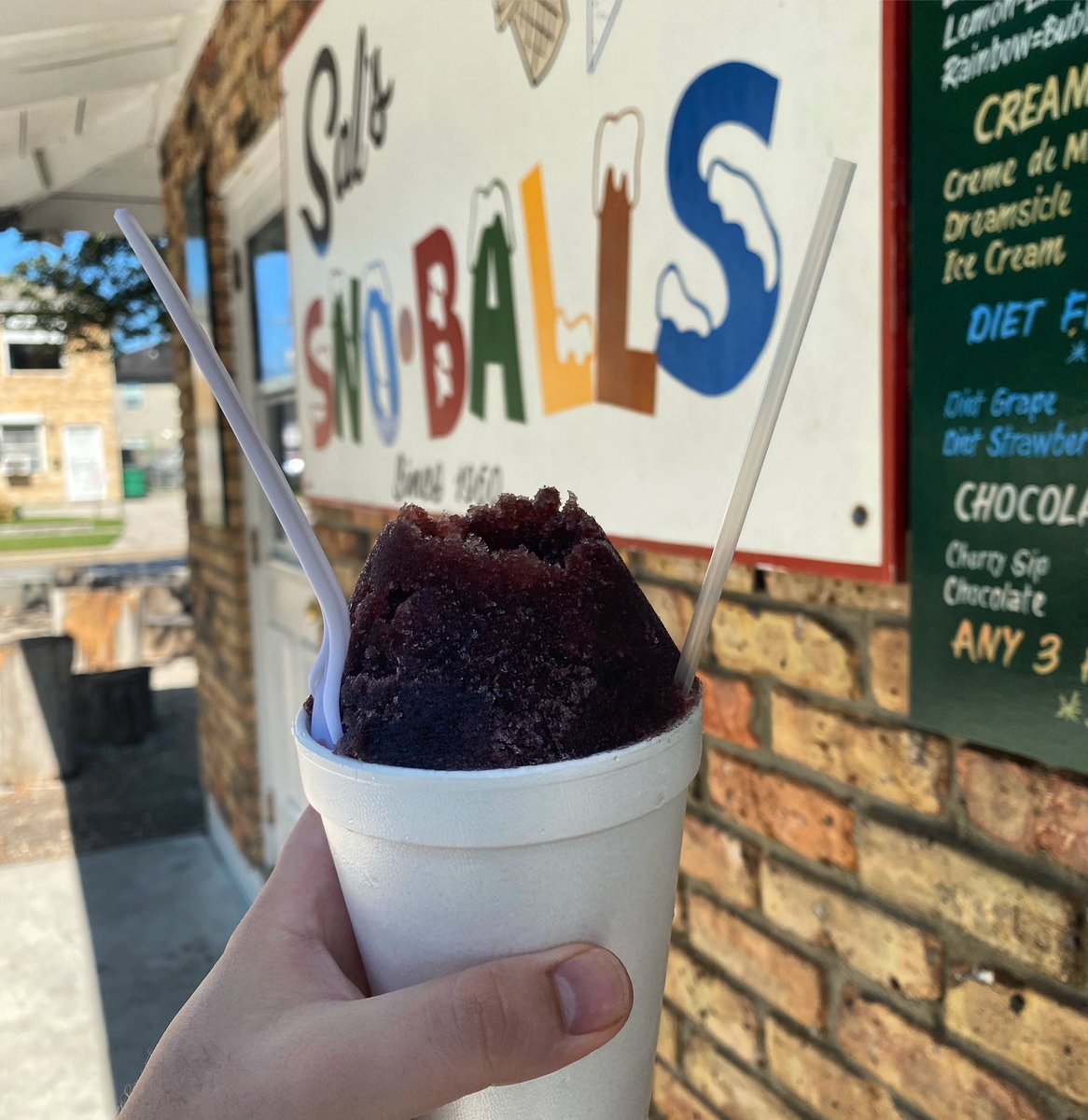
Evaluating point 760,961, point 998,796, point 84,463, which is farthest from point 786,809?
point 84,463

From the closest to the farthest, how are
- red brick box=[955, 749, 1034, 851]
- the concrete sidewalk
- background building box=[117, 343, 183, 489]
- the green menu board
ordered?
the green menu board
red brick box=[955, 749, 1034, 851]
the concrete sidewalk
background building box=[117, 343, 183, 489]

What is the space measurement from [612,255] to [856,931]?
1.06 meters

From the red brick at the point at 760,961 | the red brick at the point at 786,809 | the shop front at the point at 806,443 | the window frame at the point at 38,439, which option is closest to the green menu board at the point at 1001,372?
the shop front at the point at 806,443

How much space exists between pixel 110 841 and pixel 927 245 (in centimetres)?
531

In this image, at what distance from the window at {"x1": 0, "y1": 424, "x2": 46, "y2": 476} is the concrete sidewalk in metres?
30.6

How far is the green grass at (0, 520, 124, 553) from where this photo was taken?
22.3 metres

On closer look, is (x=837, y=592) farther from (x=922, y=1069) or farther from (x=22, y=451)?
(x=22, y=451)

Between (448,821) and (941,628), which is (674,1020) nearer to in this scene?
(941,628)

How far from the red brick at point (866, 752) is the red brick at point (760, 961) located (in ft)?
0.97

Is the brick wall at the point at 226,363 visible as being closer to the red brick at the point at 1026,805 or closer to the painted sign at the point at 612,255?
the painted sign at the point at 612,255

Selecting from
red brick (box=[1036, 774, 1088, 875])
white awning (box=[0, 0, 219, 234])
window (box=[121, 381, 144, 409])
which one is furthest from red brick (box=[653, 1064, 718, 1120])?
window (box=[121, 381, 144, 409])

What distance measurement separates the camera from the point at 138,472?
35625mm

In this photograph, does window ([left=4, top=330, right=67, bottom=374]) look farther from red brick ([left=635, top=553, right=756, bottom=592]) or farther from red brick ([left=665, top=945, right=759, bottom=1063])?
red brick ([left=665, top=945, right=759, bottom=1063])

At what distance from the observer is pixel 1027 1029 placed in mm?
999
